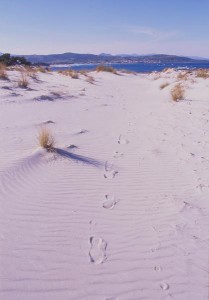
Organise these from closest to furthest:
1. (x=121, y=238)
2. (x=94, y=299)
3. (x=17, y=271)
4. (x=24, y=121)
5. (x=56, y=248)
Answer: (x=94, y=299) < (x=17, y=271) < (x=56, y=248) < (x=121, y=238) < (x=24, y=121)

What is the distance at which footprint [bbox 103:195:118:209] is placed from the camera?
4064mm

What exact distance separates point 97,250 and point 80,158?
8.65 ft

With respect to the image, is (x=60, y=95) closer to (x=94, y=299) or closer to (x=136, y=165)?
(x=136, y=165)

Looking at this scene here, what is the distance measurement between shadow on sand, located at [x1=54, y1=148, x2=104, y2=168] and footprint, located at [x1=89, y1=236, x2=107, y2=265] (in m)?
2.14

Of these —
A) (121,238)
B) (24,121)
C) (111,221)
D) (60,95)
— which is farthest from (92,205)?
(60,95)

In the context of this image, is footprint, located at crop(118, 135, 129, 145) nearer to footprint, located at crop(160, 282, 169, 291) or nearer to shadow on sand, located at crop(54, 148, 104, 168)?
shadow on sand, located at crop(54, 148, 104, 168)

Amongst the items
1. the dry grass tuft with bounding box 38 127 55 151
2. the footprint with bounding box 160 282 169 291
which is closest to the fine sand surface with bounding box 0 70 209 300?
the footprint with bounding box 160 282 169 291

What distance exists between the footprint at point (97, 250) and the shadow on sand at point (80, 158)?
2.14 meters

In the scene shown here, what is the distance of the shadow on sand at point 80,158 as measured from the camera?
5.46 metres

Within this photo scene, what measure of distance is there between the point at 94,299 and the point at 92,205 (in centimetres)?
158

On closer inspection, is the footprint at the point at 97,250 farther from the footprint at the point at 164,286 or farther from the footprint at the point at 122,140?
the footprint at the point at 122,140

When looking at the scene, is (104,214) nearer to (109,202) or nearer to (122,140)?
(109,202)

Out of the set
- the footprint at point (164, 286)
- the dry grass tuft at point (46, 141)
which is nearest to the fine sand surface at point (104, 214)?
the footprint at point (164, 286)

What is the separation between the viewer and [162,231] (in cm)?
357
